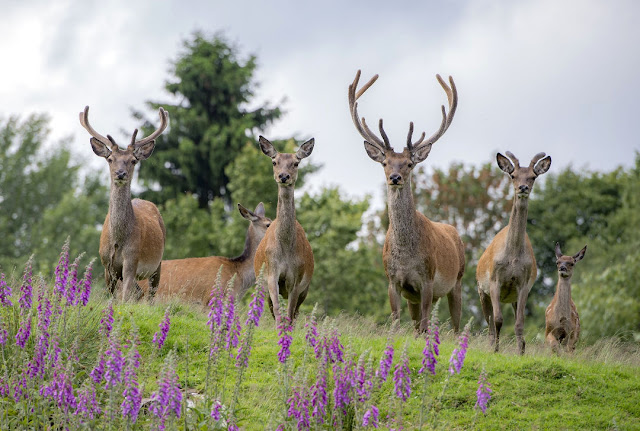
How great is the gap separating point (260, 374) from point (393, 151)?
3.58m

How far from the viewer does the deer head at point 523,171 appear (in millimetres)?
9986

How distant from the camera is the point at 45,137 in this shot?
3862 centimetres

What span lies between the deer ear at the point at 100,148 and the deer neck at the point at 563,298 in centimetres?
665

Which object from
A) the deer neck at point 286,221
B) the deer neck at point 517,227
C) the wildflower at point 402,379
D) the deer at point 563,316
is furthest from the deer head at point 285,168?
the wildflower at point 402,379

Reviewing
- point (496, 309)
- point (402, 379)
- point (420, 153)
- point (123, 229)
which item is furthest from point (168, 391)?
point (420, 153)

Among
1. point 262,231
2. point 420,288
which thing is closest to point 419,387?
point 420,288

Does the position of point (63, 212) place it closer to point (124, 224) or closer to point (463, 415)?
point (124, 224)

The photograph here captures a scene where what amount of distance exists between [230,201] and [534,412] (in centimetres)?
2535

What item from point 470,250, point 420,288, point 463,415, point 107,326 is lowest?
point 463,415

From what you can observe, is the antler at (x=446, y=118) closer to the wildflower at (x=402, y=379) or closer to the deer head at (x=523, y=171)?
the deer head at (x=523, y=171)

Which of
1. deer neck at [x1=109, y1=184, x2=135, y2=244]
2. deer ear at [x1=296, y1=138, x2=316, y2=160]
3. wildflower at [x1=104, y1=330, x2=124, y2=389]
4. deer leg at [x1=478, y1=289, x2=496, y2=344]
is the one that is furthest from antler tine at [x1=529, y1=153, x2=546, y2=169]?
wildflower at [x1=104, y1=330, x2=124, y2=389]

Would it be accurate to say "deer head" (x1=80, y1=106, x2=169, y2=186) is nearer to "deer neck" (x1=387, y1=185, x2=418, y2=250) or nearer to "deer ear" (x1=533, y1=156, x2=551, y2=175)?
"deer neck" (x1=387, y1=185, x2=418, y2=250)

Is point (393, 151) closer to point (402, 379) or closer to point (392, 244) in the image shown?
point (392, 244)

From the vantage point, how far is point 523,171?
10.1 metres
